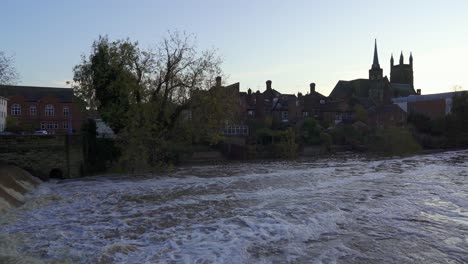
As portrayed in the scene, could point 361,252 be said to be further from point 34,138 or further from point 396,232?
point 34,138

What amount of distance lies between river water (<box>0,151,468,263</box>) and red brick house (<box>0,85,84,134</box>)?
6034 centimetres

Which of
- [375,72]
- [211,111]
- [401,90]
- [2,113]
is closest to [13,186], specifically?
[211,111]

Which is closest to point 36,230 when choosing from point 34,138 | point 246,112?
point 34,138

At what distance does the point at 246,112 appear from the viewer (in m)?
78.4

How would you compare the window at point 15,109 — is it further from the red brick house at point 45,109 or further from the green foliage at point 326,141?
the green foliage at point 326,141

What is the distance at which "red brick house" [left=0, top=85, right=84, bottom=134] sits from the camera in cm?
7962

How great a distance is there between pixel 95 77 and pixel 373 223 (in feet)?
91.1

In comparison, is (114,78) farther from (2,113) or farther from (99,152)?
(2,113)

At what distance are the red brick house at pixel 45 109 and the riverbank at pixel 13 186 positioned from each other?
178ft

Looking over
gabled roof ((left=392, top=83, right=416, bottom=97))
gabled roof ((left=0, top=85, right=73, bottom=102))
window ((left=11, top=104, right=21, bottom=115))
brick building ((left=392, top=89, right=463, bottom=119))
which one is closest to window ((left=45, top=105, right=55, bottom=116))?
gabled roof ((left=0, top=85, right=73, bottom=102))

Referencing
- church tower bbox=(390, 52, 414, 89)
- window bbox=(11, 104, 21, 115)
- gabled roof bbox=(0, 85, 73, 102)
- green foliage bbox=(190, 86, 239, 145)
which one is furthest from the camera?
church tower bbox=(390, 52, 414, 89)

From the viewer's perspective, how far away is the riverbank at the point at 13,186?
19103 mm

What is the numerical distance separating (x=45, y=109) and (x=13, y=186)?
65502 millimetres

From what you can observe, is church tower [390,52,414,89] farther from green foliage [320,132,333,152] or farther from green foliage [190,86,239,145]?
green foliage [190,86,239,145]
